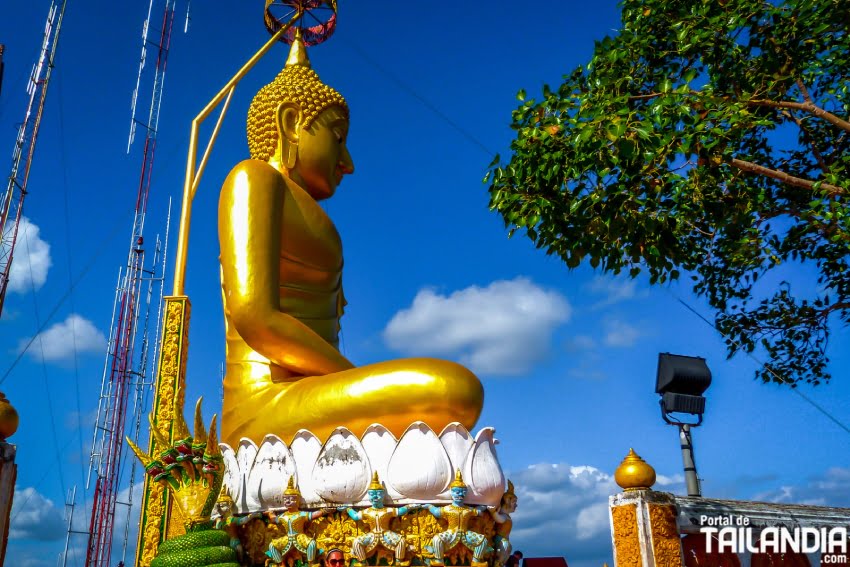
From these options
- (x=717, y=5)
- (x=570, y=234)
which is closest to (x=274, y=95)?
(x=570, y=234)

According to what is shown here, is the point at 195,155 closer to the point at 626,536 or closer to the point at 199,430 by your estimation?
the point at 199,430

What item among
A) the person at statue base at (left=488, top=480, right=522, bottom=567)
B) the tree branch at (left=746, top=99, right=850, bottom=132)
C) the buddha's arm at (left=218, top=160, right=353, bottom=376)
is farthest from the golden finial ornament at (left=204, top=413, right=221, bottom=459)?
the tree branch at (left=746, top=99, right=850, bottom=132)

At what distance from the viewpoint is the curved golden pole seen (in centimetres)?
878

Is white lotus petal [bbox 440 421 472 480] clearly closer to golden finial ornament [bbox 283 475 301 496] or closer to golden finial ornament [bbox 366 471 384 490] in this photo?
golden finial ornament [bbox 366 471 384 490]

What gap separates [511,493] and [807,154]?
6.04 m

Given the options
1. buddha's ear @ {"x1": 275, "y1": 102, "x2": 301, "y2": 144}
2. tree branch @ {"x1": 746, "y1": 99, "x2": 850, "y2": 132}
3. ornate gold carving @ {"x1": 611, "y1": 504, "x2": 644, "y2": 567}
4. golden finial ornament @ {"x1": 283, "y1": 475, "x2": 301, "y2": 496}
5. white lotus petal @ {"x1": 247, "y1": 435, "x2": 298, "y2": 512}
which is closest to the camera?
golden finial ornament @ {"x1": 283, "y1": 475, "x2": 301, "y2": 496}

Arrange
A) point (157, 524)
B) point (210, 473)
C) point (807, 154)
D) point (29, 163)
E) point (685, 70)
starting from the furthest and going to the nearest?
point (29, 163)
point (807, 154)
point (685, 70)
point (157, 524)
point (210, 473)

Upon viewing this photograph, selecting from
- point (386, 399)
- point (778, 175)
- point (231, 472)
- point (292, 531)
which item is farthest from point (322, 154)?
point (778, 175)

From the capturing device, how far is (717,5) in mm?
7996

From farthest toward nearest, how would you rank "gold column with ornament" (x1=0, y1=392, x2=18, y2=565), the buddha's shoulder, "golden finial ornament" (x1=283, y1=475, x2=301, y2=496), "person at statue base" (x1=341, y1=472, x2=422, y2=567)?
the buddha's shoulder → "golden finial ornament" (x1=283, y1=475, x2=301, y2=496) → "person at statue base" (x1=341, y1=472, x2=422, y2=567) → "gold column with ornament" (x1=0, y1=392, x2=18, y2=565)

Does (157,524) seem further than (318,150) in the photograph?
No

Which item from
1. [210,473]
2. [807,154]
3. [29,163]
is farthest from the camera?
[29,163]

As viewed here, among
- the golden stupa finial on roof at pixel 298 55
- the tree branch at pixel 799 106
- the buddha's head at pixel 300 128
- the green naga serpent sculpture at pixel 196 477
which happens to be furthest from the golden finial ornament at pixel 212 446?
the tree branch at pixel 799 106

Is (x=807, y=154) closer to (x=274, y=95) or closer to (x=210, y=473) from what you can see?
(x=274, y=95)
